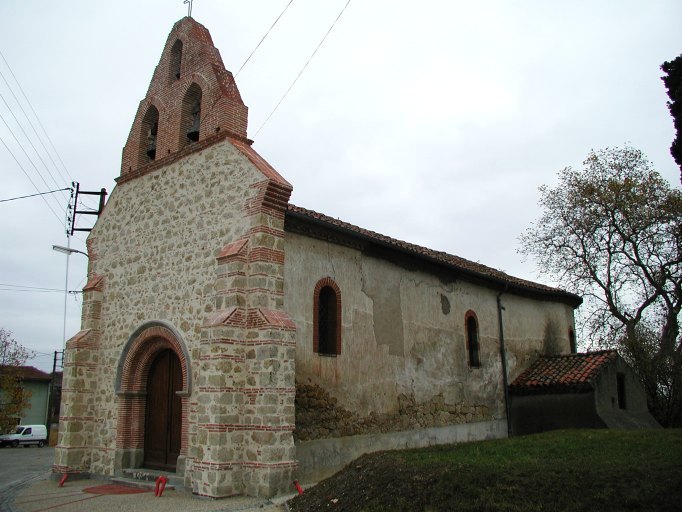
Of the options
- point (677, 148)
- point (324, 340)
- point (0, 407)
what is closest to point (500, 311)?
point (324, 340)

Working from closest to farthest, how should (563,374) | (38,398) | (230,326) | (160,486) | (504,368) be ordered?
1. (230,326)
2. (160,486)
3. (563,374)
4. (504,368)
5. (38,398)

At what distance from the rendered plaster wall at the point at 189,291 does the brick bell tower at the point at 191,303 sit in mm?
30

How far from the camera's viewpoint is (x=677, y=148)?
883cm

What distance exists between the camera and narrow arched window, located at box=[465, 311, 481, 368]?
55.4 ft

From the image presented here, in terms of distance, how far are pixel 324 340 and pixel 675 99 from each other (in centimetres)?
775

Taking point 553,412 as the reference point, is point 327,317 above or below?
above

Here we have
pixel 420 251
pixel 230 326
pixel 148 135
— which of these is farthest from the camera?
pixel 420 251

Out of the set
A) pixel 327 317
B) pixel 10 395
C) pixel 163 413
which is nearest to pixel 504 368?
pixel 327 317

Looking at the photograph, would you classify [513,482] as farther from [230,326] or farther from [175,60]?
[175,60]

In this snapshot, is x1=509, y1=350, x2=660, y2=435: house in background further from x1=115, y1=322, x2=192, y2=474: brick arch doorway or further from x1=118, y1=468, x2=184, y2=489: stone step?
x1=118, y1=468, x2=184, y2=489: stone step

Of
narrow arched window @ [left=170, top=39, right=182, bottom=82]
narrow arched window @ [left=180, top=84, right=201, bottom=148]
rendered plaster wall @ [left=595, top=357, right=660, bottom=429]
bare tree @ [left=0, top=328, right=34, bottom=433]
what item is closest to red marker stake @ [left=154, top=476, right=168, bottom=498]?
narrow arched window @ [left=180, top=84, right=201, bottom=148]

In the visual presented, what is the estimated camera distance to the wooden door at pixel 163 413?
1189cm

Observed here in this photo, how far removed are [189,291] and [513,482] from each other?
22.9 feet

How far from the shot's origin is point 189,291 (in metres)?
11.5
